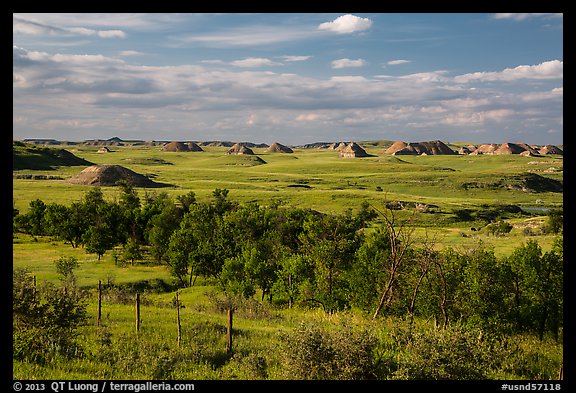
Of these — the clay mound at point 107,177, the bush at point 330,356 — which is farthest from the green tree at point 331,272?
the clay mound at point 107,177

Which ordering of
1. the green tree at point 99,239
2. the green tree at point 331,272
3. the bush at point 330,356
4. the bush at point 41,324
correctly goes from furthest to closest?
1. the green tree at point 99,239
2. the green tree at point 331,272
3. the bush at point 41,324
4. the bush at point 330,356

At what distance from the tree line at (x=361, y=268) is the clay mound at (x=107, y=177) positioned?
103187 millimetres

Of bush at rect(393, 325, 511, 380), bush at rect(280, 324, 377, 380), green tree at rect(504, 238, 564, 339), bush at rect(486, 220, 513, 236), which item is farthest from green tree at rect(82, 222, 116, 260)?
bush at rect(486, 220, 513, 236)

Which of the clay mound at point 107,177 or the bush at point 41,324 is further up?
the clay mound at point 107,177

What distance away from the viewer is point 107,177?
170 metres

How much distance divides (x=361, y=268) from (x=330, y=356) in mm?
21180

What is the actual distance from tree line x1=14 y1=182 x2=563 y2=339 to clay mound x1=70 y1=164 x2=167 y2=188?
339ft

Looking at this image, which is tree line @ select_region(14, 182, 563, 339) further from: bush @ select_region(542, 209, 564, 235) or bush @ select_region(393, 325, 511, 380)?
bush @ select_region(542, 209, 564, 235)

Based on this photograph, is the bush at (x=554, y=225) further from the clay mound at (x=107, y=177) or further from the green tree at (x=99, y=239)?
the clay mound at (x=107, y=177)

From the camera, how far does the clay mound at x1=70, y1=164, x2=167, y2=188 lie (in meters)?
163

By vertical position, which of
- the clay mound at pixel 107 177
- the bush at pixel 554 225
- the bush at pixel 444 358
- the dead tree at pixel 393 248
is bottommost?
the bush at pixel 554 225

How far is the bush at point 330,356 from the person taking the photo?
12.7 meters
